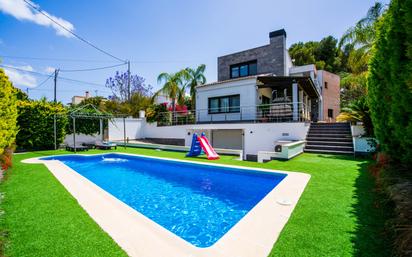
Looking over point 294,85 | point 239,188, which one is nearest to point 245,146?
point 294,85

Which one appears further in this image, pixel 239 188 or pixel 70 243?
pixel 239 188

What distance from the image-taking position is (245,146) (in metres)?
15.5

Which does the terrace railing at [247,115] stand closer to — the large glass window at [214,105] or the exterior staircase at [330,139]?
the large glass window at [214,105]

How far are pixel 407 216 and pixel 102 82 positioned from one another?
130 ft

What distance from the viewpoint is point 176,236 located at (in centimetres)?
339

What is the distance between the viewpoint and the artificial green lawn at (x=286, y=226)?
2941 mm

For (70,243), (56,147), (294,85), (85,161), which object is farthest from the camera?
(56,147)

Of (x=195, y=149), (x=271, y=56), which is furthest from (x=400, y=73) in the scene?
(x=271, y=56)

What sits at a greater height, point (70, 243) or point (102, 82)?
point (102, 82)

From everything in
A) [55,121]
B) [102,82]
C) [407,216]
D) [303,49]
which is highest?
[303,49]

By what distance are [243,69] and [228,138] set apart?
9.65 meters

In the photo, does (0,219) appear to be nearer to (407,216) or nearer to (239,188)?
(239,188)

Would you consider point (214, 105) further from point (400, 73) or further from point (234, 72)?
point (400, 73)

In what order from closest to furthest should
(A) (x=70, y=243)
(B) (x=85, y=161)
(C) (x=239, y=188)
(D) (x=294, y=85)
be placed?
(A) (x=70, y=243) → (C) (x=239, y=188) → (B) (x=85, y=161) → (D) (x=294, y=85)
